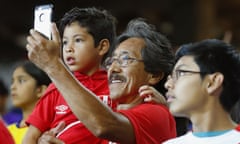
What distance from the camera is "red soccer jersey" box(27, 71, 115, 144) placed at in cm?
401

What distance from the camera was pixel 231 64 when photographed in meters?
3.54

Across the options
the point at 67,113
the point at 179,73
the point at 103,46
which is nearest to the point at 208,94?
the point at 179,73

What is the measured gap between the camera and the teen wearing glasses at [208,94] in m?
3.47

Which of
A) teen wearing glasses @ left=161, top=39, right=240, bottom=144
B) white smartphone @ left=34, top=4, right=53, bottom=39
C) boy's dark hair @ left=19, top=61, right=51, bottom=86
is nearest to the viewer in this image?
teen wearing glasses @ left=161, top=39, right=240, bottom=144

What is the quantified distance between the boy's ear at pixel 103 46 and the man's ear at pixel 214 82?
3.15 feet

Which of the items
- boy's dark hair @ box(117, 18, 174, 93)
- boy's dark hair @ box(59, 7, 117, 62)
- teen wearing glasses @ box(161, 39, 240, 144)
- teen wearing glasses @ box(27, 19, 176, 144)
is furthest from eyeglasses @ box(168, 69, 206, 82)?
boy's dark hair @ box(59, 7, 117, 62)

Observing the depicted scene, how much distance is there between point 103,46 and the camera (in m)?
4.36

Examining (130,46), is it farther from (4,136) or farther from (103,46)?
(4,136)

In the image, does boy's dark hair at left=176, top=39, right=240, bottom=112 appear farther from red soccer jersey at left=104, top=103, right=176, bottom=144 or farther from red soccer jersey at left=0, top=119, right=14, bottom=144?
red soccer jersey at left=0, top=119, right=14, bottom=144

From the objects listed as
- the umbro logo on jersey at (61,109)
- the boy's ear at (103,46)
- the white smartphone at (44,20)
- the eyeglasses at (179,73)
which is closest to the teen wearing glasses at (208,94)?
the eyeglasses at (179,73)

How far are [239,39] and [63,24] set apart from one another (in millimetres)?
8911

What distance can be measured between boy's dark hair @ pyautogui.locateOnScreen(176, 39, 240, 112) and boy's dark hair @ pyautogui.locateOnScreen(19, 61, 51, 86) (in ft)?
7.16

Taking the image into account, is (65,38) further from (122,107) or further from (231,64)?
(231,64)

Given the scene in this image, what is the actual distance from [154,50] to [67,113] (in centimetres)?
53
